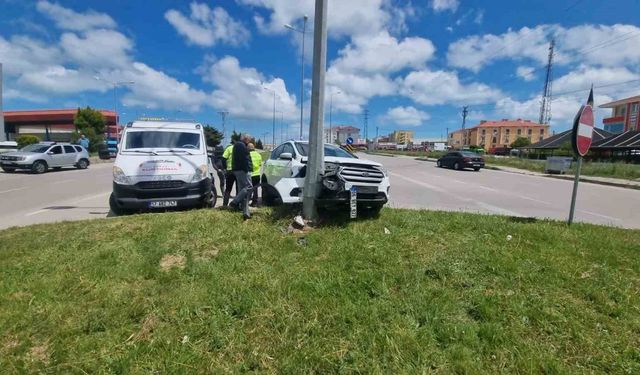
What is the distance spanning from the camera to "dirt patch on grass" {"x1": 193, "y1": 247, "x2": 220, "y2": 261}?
181 inches

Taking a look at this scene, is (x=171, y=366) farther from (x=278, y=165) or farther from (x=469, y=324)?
(x=278, y=165)

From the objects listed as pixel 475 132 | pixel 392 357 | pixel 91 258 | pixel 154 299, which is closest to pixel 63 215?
pixel 91 258

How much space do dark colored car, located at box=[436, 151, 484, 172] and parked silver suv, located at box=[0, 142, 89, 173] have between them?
91.3 feet

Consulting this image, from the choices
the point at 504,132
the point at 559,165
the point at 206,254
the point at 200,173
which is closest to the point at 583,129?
the point at 206,254

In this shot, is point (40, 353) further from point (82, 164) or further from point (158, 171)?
point (82, 164)

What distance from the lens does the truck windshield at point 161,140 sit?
856 cm

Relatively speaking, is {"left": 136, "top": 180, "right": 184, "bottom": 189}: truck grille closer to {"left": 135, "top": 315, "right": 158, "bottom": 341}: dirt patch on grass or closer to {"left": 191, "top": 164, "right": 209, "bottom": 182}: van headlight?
{"left": 191, "top": 164, "right": 209, "bottom": 182}: van headlight

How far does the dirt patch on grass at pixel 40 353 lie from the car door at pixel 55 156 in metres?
23.4

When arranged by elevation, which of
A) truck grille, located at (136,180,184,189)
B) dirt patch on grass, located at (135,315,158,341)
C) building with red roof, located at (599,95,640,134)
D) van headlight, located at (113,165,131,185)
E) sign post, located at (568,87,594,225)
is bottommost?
dirt patch on grass, located at (135,315,158,341)

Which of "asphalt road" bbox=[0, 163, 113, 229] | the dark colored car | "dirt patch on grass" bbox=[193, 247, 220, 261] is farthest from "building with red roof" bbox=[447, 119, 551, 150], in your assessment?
"dirt patch on grass" bbox=[193, 247, 220, 261]

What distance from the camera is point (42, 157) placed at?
2119 cm

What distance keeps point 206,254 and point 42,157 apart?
72.6 ft

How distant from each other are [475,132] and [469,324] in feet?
462

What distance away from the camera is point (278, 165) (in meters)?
7.83
